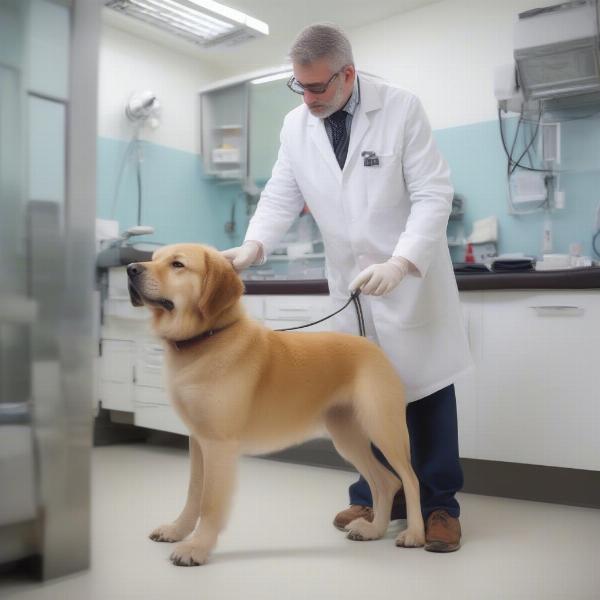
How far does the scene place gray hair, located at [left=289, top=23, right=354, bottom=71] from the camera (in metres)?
1.71

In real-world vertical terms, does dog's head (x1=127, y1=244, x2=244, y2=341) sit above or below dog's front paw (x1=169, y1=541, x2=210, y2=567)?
above

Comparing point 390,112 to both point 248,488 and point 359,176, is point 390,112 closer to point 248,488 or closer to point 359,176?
point 359,176

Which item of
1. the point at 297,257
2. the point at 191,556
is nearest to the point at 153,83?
the point at 297,257

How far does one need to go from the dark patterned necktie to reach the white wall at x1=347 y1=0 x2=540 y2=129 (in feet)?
5.90

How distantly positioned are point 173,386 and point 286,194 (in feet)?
2.51

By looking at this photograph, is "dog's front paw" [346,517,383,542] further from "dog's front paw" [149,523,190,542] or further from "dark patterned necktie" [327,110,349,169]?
"dark patterned necktie" [327,110,349,169]

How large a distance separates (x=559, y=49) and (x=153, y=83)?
252 centimetres

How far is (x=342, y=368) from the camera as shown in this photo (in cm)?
173

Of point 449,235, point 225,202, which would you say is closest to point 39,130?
point 449,235

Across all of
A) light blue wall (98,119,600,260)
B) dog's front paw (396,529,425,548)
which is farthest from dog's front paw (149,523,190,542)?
light blue wall (98,119,600,260)

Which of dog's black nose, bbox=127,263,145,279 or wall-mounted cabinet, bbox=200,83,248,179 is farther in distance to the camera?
wall-mounted cabinet, bbox=200,83,248,179

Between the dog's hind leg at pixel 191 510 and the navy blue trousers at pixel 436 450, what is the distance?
21.7 inches

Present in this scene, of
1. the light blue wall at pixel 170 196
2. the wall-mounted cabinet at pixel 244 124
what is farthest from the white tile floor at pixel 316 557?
the wall-mounted cabinet at pixel 244 124

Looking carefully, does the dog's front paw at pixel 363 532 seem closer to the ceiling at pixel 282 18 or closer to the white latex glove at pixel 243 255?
the white latex glove at pixel 243 255
